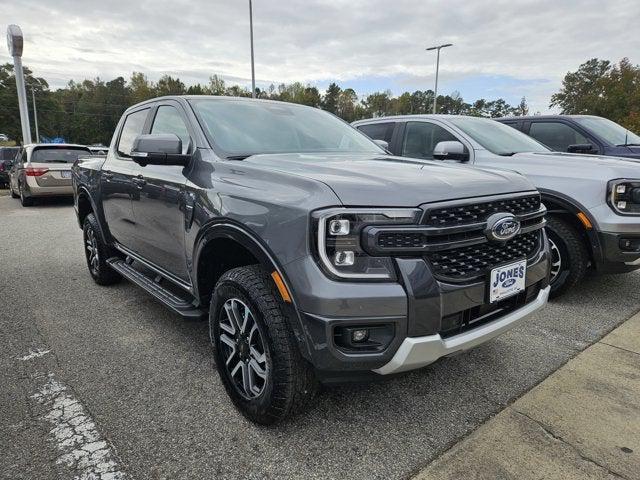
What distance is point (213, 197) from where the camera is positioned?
8.60 ft

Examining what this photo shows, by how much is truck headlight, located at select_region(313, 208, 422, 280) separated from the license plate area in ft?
1.97

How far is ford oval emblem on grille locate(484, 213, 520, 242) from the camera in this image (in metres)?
2.20

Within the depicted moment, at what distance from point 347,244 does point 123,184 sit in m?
2.70

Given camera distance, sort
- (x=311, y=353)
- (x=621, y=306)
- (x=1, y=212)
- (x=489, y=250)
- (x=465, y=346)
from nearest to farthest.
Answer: (x=311, y=353)
(x=465, y=346)
(x=489, y=250)
(x=621, y=306)
(x=1, y=212)

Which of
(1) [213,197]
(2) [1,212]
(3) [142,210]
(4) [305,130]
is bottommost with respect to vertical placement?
(2) [1,212]

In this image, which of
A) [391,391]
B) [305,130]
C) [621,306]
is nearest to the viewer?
[391,391]

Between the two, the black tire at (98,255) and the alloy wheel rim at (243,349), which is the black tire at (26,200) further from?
the alloy wheel rim at (243,349)

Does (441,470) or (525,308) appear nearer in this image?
(441,470)

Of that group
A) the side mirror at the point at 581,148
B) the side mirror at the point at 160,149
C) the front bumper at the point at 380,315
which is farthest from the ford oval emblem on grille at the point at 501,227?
the side mirror at the point at 581,148

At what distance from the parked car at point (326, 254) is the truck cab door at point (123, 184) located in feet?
2.24

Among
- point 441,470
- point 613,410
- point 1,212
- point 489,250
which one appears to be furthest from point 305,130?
point 1,212

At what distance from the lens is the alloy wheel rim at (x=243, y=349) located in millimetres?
2328

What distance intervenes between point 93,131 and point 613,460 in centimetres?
8384

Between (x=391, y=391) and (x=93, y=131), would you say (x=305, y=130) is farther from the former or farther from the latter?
(x=93, y=131)
